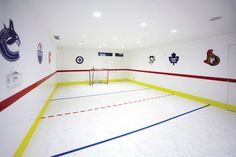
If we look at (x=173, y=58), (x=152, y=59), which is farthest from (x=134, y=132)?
(x=152, y=59)

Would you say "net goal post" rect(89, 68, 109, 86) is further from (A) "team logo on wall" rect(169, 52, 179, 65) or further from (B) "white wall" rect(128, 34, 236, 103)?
(A) "team logo on wall" rect(169, 52, 179, 65)

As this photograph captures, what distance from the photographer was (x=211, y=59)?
435cm

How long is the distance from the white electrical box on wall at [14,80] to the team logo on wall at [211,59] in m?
Answer: 5.82

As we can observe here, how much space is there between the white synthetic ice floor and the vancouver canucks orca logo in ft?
5.16

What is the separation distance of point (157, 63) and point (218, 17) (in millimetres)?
4269

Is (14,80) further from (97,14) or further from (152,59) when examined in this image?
(152,59)

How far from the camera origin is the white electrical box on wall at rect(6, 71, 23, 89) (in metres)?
1.59

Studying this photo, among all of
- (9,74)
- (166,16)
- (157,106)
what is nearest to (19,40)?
(9,74)

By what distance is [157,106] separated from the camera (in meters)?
4.09

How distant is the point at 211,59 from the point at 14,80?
5845 mm

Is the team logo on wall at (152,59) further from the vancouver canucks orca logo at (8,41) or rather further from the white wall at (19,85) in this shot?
the vancouver canucks orca logo at (8,41)

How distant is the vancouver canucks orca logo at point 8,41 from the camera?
1.44 meters

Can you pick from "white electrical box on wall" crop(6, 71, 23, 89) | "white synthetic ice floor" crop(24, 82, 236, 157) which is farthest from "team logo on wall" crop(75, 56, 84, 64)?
"white electrical box on wall" crop(6, 71, 23, 89)

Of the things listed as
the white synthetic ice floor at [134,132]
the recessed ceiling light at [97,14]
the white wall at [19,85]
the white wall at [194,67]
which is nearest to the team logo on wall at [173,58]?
the white wall at [194,67]
